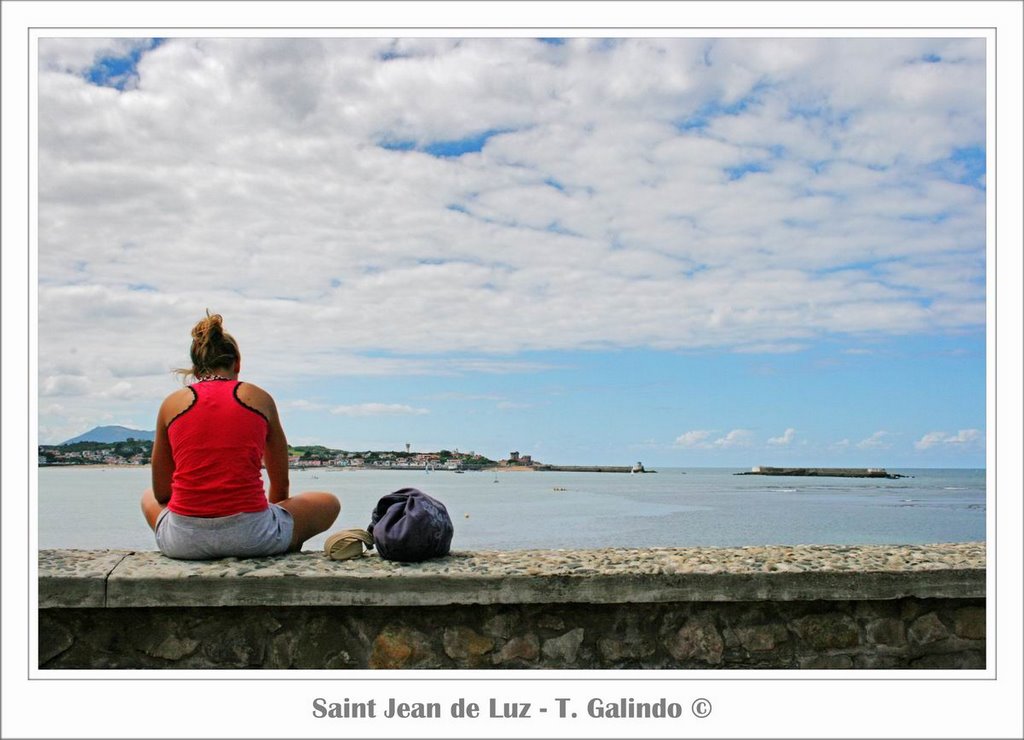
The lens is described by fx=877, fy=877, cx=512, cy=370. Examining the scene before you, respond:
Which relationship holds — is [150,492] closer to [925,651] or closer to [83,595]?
[83,595]

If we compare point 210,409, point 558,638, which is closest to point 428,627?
point 558,638

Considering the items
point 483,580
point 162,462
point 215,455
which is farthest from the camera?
point 162,462

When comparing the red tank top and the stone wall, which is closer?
the stone wall

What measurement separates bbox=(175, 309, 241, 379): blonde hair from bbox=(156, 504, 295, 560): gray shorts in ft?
2.37

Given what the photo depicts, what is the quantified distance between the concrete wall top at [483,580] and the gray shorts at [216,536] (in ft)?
0.18

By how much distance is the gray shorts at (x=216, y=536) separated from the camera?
418 cm

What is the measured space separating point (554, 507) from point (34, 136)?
4357cm

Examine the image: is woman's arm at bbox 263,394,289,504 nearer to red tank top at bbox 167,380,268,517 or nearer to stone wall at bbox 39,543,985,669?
red tank top at bbox 167,380,268,517

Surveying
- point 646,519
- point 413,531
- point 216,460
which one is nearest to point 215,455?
point 216,460

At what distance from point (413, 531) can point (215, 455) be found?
100cm

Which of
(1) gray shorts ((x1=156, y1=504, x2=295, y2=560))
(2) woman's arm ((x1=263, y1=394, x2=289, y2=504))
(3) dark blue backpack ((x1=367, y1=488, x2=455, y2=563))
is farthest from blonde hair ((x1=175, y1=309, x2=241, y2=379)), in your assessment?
(3) dark blue backpack ((x1=367, y1=488, x2=455, y2=563))

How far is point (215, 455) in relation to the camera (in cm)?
413

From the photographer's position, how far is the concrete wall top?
394 centimetres

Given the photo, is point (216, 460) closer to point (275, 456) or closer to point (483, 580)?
point (275, 456)
